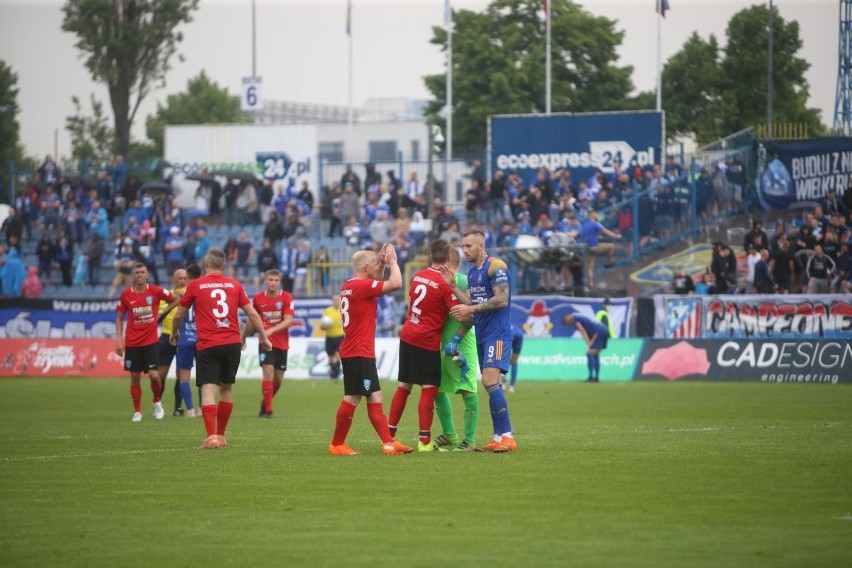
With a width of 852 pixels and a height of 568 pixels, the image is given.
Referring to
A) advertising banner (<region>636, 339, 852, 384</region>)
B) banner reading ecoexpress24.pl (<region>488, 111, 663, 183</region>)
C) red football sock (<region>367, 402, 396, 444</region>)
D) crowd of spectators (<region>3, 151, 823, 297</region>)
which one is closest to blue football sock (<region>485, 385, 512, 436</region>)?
red football sock (<region>367, 402, 396, 444</region>)

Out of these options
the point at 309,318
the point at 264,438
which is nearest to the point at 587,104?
the point at 309,318

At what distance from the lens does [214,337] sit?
15305 mm

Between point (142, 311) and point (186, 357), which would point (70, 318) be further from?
point (142, 311)

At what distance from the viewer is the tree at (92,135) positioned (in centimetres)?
7644

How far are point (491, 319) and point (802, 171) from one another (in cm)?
2668

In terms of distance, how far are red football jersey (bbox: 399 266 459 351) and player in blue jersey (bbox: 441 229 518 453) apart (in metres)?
0.14

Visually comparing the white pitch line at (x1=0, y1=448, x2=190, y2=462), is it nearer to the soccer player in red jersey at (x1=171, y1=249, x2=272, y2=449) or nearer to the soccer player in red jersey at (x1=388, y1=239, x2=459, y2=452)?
the soccer player in red jersey at (x1=171, y1=249, x2=272, y2=449)

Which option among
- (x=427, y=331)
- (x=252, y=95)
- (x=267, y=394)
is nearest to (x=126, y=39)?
(x=252, y=95)

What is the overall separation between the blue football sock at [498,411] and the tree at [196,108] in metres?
75.1

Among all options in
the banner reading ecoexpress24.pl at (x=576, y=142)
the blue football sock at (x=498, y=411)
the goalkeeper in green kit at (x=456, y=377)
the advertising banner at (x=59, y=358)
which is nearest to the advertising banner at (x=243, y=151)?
the banner reading ecoexpress24.pl at (x=576, y=142)

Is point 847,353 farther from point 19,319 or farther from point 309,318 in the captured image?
point 19,319

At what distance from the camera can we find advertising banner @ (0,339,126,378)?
3694 cm

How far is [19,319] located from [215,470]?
2885cm

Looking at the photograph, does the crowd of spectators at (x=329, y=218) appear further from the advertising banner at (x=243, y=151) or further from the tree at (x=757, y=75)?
the tree at (x=757, y=75)
